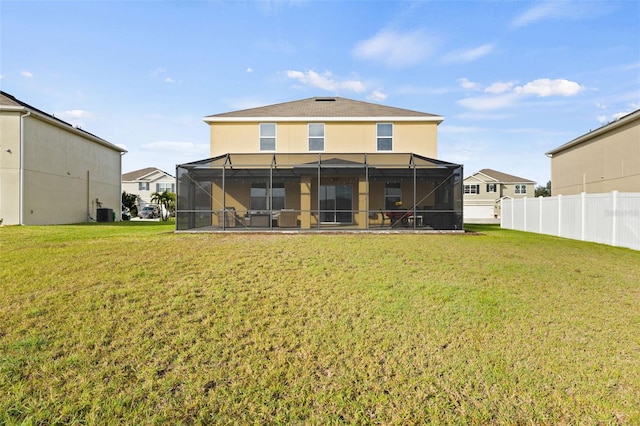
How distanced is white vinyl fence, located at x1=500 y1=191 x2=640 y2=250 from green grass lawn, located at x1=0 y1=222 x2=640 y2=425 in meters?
5.04

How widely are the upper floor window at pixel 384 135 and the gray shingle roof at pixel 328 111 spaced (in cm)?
55

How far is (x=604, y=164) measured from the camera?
1942cm

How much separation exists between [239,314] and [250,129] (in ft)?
48.6

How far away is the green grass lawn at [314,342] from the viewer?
2.88m

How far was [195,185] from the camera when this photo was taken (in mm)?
14977

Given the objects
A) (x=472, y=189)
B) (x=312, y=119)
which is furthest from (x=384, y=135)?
(x=472, y=189)

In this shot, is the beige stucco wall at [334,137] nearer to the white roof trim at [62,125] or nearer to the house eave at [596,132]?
the white roof trim at [62,125]

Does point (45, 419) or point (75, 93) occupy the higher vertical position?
point (75, 93)

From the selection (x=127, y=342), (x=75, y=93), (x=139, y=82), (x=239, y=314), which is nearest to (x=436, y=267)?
(x=239, y=314)

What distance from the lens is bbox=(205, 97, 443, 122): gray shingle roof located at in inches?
702

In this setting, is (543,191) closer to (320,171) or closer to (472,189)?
(472,189)

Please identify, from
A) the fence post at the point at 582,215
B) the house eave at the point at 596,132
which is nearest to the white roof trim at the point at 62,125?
the fence post at the point at 582,215

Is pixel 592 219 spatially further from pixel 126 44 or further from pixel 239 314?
pixel 126 44

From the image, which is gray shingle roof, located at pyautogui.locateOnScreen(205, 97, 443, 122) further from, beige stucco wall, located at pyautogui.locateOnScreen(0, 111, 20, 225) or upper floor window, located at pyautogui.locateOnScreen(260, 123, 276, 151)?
beige stucco wall, located at pyautogui.locateOnScreen(0, 111, 20, 225)
